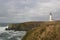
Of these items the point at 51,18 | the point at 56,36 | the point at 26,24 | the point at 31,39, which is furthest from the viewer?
the point at 26,24

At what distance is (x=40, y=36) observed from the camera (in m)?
23.0

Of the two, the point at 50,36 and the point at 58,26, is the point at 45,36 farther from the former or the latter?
the point at 58,26

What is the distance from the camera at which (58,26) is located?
24094 millimetres

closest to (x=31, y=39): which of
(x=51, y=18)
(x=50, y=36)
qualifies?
(x=50, y=36)

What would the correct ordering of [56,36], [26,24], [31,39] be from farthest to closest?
1. [26,24]
2. [31,39]
3. [56,36]

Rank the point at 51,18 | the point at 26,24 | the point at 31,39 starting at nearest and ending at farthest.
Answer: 1. the point at 31,39
2. the point at 51,18
3. the point at 26,24

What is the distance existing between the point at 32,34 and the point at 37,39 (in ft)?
5.46

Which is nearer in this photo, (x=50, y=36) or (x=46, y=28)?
(x=50, y=36)

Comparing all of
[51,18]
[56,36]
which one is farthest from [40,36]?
[51,18]

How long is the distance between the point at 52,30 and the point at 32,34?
2745mm

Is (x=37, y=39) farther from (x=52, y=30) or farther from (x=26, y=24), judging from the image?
(x=26, y=24)

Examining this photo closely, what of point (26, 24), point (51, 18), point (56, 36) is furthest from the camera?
point (26, 24)

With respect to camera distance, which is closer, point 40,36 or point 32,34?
point 40,36

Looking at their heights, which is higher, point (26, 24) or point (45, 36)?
point (45, 36)
